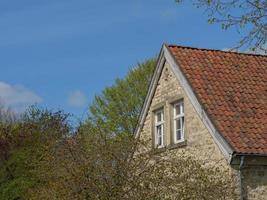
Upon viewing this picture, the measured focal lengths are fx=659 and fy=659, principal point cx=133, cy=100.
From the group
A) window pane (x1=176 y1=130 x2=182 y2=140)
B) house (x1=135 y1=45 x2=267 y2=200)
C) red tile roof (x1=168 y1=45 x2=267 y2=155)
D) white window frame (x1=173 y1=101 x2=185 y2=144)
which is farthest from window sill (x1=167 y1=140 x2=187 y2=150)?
red tile roof (x1=168 y1=45 x2=267 y2=155)

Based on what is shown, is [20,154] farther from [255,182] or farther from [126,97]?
[126,97]

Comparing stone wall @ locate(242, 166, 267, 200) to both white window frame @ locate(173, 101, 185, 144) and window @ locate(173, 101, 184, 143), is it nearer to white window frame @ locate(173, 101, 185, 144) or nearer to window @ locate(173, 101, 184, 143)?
white window frame @ locate(173, 101, 185, 144)

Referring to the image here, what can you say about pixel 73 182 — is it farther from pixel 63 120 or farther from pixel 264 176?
pixel 63 120

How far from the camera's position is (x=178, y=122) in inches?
936

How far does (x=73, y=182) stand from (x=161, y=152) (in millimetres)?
3488

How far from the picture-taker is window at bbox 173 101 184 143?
2348 centimetres

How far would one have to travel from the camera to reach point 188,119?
22.7 meters

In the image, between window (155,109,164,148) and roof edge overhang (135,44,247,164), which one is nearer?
roof edge overhang (135,44,247,164)

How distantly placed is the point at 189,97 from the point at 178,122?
1.48m

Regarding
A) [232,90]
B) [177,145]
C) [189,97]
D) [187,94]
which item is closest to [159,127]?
[177,145]

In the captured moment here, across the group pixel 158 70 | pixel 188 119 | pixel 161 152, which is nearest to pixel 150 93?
pixel 158 70

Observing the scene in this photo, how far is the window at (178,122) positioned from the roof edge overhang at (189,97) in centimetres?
94

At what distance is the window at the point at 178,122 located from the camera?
23.5m

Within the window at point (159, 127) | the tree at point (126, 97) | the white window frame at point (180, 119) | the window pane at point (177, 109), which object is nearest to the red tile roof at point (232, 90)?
the white window frame at point (180, 119)
